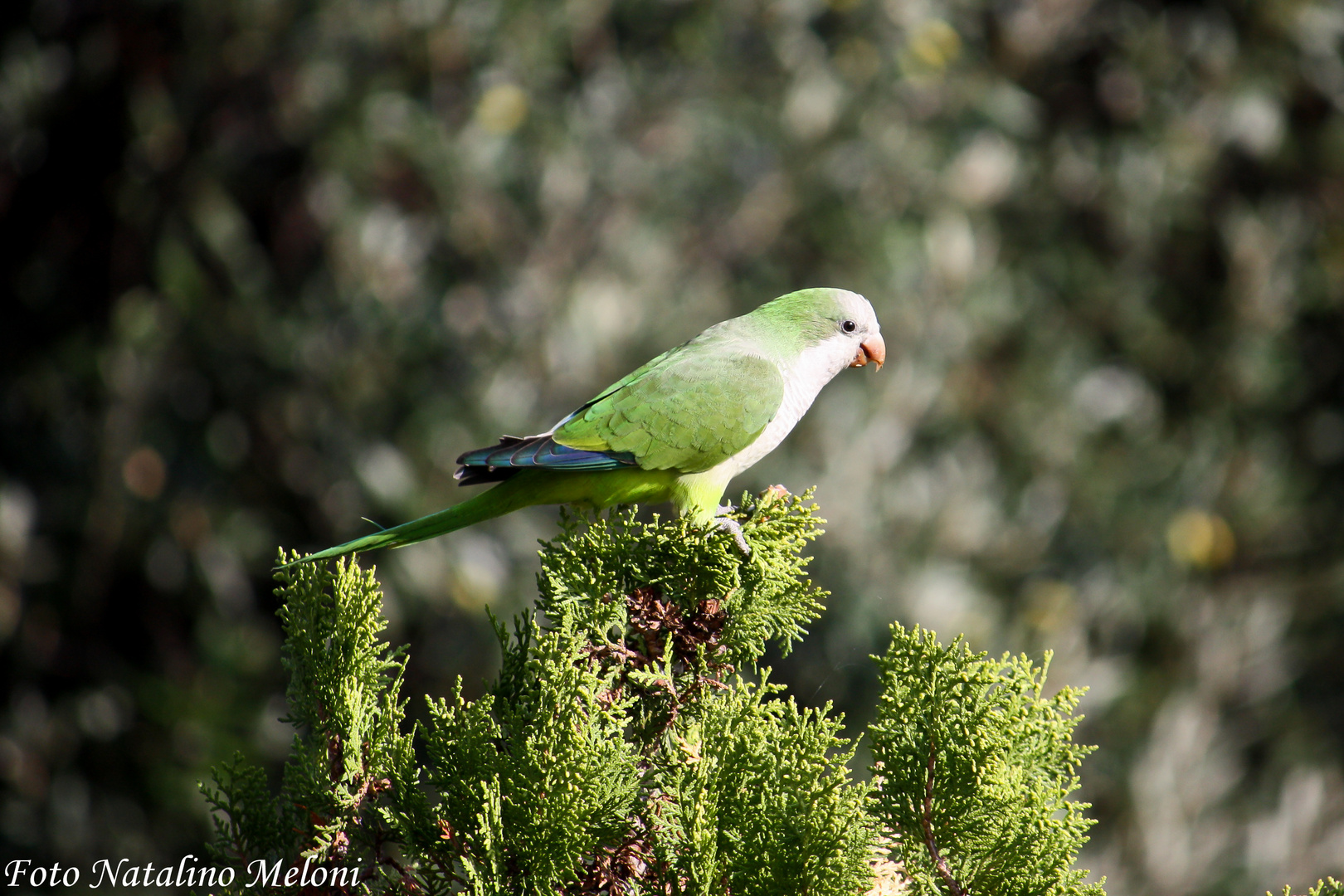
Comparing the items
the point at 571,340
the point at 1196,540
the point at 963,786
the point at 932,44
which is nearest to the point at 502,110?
the point at 571,340

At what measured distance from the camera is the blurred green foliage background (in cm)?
323

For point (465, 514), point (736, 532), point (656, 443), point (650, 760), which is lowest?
point (650, 760)

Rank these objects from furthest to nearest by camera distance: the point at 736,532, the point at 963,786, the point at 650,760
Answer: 1. the point at 736,532
2. the point at 650,760
3. the point at 963,786

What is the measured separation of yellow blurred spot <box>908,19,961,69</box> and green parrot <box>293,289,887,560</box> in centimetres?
182

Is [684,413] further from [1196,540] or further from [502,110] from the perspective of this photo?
[1196,540]

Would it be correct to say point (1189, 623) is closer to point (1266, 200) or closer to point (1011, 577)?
point (1011, 577)

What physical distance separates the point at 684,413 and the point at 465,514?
433 mm

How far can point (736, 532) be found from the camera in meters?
1.45

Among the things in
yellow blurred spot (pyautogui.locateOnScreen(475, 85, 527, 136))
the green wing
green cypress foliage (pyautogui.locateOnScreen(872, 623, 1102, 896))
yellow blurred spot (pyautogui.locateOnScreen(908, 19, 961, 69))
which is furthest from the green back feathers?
yellow blurred spot (pyautogui.locateOnScreen(908, 19, 961, 69))

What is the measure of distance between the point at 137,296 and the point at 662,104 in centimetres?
177

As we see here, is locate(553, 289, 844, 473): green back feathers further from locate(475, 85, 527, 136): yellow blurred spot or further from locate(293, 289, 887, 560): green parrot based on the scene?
locate(475, 85, 527, 136): yellow blurred spot

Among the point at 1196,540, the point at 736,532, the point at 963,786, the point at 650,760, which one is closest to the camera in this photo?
the point at 963,786

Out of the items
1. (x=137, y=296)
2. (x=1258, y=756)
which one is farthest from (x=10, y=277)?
(x=1258, y=756)

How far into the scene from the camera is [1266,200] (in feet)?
13.5
